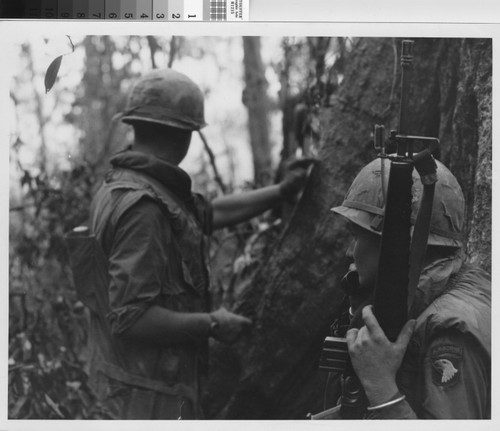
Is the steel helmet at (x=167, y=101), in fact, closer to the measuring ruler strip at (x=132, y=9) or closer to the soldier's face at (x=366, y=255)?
the measuring ruler strip at (x=132, y=9)

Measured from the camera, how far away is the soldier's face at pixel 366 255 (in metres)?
4.75

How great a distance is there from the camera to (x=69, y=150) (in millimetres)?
5547

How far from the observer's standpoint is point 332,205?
5344mm

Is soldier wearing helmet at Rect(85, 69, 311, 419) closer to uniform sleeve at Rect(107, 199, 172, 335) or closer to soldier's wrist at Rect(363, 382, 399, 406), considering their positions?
uniform sleeve at Rect(107, 199, 172, 335)

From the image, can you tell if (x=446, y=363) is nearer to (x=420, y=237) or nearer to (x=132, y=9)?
(x=420, y=237)

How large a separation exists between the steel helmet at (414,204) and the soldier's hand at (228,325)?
3.18 feet

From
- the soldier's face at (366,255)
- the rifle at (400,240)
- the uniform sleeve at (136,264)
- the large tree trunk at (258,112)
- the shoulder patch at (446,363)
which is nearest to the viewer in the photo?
the shoulder patch at (446,363)

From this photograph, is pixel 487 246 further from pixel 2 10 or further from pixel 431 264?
pixel 2 10

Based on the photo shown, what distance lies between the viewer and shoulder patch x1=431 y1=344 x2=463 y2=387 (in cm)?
448

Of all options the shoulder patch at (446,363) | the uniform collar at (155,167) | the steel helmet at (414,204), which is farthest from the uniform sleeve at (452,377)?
the uniform collar at (155,167)

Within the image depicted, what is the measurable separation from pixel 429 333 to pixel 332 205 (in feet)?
3.62

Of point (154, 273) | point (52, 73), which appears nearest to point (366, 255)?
point (154, 273)

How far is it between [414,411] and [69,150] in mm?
2578

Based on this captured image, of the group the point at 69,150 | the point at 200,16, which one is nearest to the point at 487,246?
the point at 200,16
